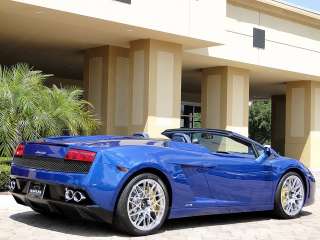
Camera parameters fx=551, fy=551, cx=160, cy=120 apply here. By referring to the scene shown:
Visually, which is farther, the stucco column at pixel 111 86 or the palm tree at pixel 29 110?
the stucco column at pixel 111 86

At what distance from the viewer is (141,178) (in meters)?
6.26

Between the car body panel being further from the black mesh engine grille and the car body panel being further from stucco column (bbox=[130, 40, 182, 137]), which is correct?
stucco column (bbox=[130, 40, 182, 137])

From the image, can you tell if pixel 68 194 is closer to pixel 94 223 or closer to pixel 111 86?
pixel 94 223

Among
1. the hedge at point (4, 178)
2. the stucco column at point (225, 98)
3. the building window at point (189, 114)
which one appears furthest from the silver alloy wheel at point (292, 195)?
the building window at point (189, 114)

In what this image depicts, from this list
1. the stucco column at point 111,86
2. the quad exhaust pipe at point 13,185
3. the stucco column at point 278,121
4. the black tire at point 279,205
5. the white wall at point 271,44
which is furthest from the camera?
the stucco column at point 278,121

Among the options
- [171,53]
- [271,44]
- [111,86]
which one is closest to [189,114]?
[271,44]

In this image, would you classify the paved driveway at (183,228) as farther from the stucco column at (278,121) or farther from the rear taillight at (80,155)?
the stucco column at (278,121)

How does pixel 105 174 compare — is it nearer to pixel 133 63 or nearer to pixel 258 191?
pixel 258 191

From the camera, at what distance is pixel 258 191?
7715mm

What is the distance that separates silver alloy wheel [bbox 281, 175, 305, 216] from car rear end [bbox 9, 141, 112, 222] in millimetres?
3222

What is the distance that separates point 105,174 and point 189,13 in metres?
11.0

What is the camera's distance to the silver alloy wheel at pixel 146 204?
245 inches

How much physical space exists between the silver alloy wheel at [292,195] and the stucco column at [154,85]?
8.81 metres

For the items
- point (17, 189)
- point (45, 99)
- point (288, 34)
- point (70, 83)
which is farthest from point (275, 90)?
point (17, 189)
